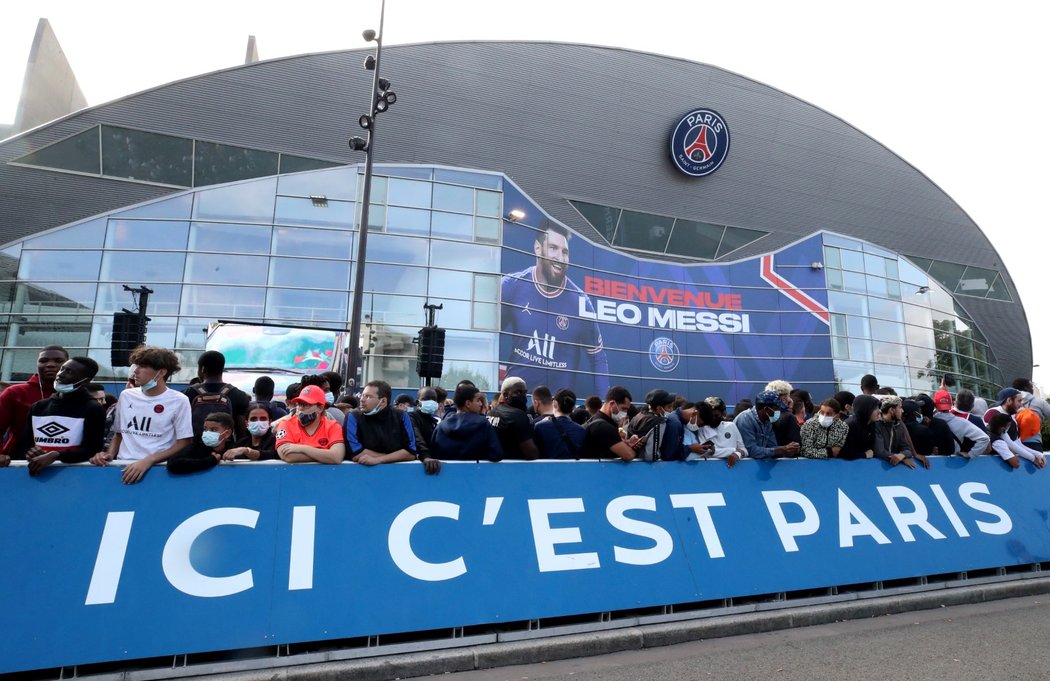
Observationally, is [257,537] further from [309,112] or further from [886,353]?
[886,353]

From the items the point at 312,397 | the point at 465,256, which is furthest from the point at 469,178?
the point at 312,397

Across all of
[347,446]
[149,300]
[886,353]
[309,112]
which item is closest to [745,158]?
[886,353]

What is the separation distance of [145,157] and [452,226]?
38.8ft

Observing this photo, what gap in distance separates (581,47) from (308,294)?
16729mm

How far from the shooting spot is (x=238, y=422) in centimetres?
600

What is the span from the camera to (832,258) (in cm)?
3200

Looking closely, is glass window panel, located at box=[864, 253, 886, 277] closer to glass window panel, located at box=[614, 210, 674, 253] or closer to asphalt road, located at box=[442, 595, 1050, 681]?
glass window panel, located at box=[614, 210, 674, 253]

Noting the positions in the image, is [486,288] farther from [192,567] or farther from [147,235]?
[192,567]

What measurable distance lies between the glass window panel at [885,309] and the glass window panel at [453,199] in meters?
20.5

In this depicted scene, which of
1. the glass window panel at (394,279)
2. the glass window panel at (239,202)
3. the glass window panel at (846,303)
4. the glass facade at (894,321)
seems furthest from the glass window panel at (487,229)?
the glass facade at (894,321)

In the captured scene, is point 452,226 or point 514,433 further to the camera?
point 452,226

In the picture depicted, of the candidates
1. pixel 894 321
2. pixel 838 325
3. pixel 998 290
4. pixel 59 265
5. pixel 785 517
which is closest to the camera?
pixel 785 517

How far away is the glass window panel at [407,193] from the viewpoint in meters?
24.5

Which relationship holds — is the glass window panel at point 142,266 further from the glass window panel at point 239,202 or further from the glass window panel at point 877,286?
the glass window panel at point 877,286
